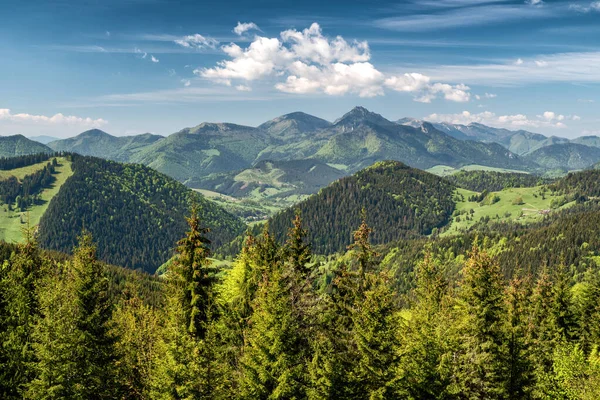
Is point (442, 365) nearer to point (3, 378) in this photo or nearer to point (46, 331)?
point (46, 331)

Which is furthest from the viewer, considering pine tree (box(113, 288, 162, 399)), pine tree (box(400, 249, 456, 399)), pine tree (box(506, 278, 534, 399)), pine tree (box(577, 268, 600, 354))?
pine tree (box(577, 268, 600, 354))

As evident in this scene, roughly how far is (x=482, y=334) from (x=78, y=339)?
123 feet

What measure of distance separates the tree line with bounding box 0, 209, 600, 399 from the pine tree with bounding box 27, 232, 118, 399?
0.35ft

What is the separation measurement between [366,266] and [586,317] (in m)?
53.3

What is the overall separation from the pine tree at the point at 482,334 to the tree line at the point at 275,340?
117 millimetres

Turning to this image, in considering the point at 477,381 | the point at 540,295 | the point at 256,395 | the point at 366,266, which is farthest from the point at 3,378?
the point at 540,295

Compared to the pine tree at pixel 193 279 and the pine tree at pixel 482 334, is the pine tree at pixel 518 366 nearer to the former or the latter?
the pine tree at pixel 482 334

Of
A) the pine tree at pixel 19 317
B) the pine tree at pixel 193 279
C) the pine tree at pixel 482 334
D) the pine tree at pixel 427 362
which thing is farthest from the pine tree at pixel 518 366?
the pine tree at pixel 19 317

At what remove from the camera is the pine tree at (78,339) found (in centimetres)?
3178

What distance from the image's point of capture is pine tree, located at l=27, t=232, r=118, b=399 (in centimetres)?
3178

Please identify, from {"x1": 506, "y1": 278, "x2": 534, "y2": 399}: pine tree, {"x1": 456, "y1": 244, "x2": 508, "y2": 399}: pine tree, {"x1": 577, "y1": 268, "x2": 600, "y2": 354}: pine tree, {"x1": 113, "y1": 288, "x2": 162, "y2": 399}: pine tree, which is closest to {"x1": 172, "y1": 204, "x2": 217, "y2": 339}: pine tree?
{"x1": 113, "y1": 288, "x2": 162, "y2": 399}: pine tree

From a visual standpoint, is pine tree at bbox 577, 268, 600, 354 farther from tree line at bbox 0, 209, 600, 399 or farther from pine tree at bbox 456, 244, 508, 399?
pine tree at bbox 456, 244, 508, 399

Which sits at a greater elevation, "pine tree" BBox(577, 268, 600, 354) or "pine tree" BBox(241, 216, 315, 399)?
"pine tree" BBox(241, 216, 315, 399)

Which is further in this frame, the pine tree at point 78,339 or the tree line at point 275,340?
the tree line at point 275,340
